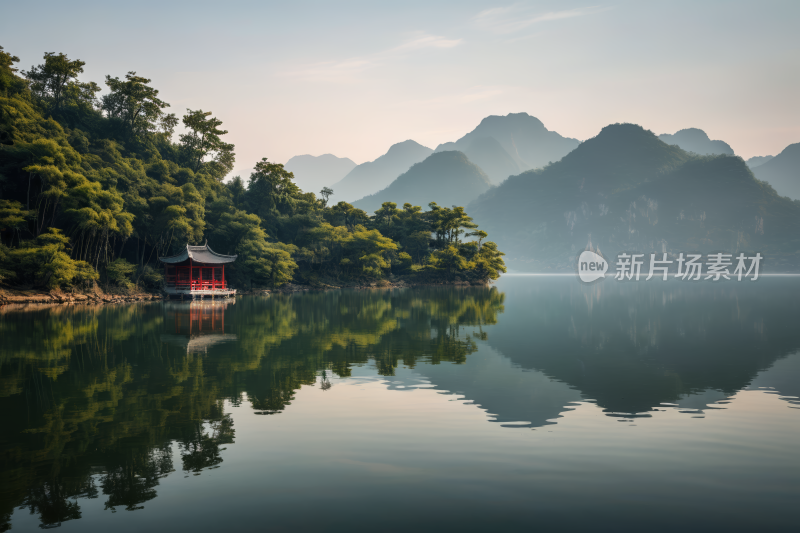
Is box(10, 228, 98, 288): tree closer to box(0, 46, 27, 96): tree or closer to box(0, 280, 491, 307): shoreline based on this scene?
box(0, 280, 491, 307): shoreline

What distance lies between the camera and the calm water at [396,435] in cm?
555

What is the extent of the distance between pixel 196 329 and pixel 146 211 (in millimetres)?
27445

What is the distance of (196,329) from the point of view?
862 inches

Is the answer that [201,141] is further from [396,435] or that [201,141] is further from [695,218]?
[695,218]

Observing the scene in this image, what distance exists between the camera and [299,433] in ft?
27.1

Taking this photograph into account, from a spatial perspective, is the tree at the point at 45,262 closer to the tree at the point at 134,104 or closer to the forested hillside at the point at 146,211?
the forested hillside at the point at 146,211

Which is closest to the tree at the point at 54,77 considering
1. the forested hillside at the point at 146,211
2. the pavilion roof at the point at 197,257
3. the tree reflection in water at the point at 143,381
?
the forested hillside at the point at 146,211

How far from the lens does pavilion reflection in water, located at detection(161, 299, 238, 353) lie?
58.7 feet

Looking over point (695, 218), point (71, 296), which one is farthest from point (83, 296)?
point (695, 218)

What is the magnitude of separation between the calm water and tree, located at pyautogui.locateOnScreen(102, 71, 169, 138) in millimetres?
43796

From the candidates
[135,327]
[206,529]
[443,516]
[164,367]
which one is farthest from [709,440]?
[135,327]

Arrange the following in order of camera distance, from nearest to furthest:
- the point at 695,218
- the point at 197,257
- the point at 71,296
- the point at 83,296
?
the point at 71,296 < the point at 83,296 < the point at 197,257 < the point at 695,218

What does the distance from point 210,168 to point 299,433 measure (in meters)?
59.0

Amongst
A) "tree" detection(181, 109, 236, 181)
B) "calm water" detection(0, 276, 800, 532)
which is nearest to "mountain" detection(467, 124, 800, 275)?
"tree" detection(181, 109, 236, 181)
